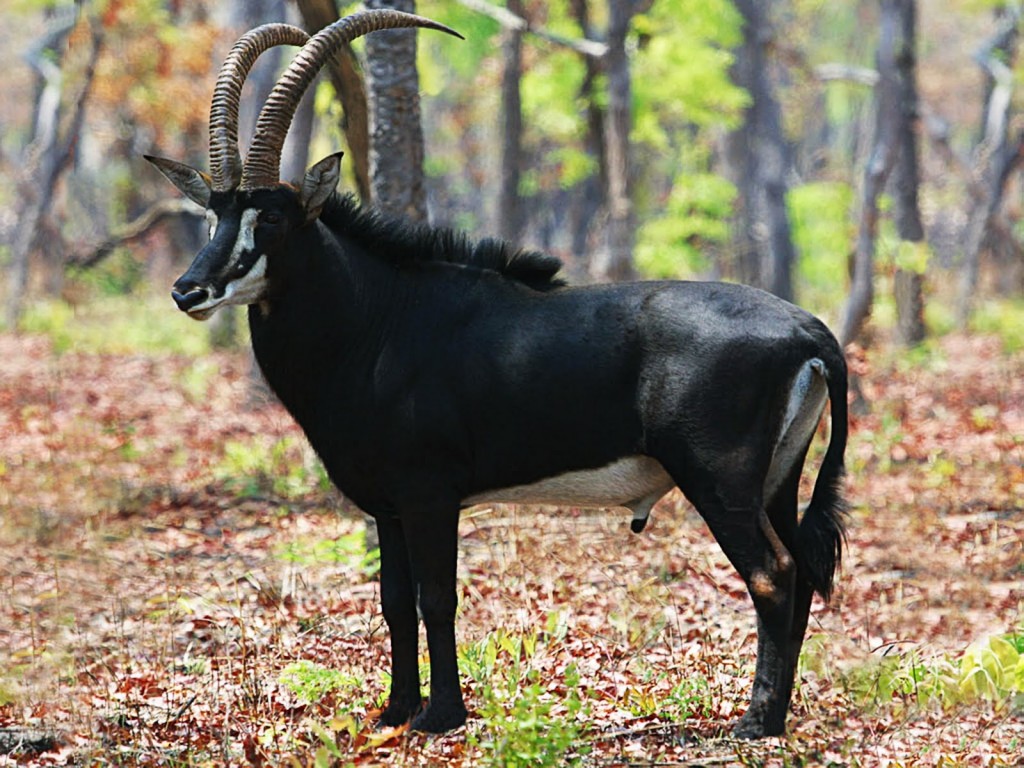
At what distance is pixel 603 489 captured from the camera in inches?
225

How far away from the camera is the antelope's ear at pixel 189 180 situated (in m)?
5.61

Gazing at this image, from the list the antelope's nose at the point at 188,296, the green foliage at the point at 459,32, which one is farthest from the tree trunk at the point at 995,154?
the antelope's nose at the point at 188,296

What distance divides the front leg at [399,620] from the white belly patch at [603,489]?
0.39 m

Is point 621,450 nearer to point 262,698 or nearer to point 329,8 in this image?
point 262,698

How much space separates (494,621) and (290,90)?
306 centimetres

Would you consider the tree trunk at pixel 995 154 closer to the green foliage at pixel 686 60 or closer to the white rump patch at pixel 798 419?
the green foliage at pixel 686 60

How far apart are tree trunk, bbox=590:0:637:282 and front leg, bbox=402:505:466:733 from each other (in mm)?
8863

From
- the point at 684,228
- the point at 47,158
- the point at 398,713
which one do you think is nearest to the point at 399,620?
the point at 398,713

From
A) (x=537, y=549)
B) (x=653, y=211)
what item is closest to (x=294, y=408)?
(x=537, y=549)

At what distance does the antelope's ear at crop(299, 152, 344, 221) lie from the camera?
18.4 feet

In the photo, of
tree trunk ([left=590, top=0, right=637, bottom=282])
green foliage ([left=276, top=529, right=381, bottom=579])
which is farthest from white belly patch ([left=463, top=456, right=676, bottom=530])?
tree trunk ([left=590, top=0, right=637, bottom=282])

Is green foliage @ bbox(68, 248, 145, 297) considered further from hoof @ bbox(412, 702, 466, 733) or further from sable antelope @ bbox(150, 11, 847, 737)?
hoof @ bbox(412, 702, 466, 733)

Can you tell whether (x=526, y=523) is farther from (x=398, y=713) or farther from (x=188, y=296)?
(x=188, y=296)

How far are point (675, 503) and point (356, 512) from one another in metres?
2.30
